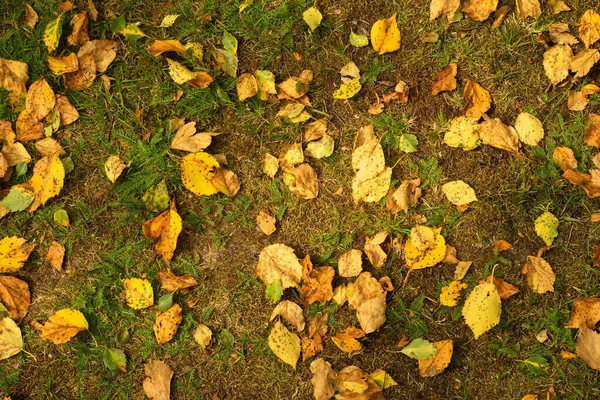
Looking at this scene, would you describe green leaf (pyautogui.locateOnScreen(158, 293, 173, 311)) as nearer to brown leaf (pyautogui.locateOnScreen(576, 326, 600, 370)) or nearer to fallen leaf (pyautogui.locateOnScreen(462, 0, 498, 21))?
brown leaf (pyautogui.locateOnScreen(576, 326, 600, 370))

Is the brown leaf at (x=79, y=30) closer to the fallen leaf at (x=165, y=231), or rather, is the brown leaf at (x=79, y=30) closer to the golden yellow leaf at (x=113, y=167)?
the golden yellow leaf at (x=113, y=167)

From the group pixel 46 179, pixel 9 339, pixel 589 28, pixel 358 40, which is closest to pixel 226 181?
pixel 46 179

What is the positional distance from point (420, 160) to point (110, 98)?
1.43m

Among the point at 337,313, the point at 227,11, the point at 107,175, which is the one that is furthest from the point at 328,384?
the point at 227,11

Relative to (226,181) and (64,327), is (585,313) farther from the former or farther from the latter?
(64,327)

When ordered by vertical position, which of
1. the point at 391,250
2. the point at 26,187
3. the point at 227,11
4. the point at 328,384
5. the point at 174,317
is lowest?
the point at 328,384

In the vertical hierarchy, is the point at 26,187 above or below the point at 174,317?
above

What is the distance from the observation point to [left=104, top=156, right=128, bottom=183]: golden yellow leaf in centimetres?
251

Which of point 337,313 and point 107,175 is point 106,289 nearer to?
point 107,175

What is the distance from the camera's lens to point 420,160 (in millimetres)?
2518

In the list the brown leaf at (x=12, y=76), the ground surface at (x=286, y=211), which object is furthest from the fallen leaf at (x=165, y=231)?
the brown leaf at (x=12, y=76)

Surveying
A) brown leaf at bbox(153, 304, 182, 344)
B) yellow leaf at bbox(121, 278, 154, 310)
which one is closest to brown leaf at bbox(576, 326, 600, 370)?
brown leaf at bbox(153, 304, 182, 344)

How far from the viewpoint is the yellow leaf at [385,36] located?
8.54ft

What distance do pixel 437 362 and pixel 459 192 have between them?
0.72m
